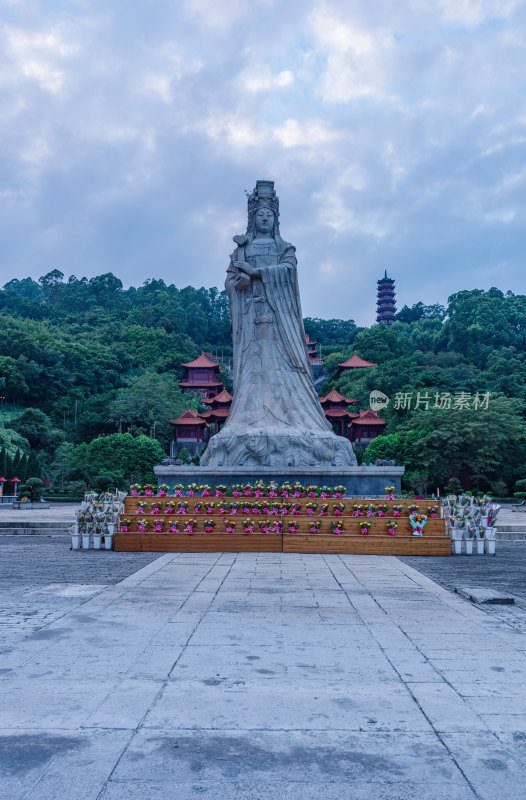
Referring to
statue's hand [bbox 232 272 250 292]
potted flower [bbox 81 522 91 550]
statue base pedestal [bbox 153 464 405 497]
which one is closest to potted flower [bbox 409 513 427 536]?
statue base pedestal [bbox 153 464 405 497]

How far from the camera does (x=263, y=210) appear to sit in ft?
62.6

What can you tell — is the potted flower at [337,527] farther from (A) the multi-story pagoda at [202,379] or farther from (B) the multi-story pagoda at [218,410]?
(A) the multi-story pagoda at [202,379]

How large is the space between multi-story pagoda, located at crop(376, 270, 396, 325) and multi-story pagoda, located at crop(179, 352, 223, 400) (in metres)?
48.8

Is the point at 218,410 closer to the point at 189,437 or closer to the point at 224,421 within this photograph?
the point at 224,421

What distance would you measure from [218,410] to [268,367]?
97.1ft

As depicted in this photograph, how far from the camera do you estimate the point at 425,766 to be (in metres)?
2.86

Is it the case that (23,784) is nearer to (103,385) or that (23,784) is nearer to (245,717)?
(245,717)

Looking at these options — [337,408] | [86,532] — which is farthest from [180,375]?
[86,532]

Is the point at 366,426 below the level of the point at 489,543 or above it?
above

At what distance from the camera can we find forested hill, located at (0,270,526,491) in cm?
3259

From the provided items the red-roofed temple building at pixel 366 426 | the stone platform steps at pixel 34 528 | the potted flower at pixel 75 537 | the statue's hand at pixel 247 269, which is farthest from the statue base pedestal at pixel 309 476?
the red-roofed temple building at pixel 366 426

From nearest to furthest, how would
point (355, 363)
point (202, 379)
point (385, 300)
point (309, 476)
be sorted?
point (309, 476) → point (355, 363) → point (202, 379) → point (385, 300)

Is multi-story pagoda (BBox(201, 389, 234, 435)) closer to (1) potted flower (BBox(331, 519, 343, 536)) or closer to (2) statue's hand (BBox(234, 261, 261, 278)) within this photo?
(2) statue's hand (BBox(234, 261, 261, 278))

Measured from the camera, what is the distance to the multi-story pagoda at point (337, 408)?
46.6 metres
